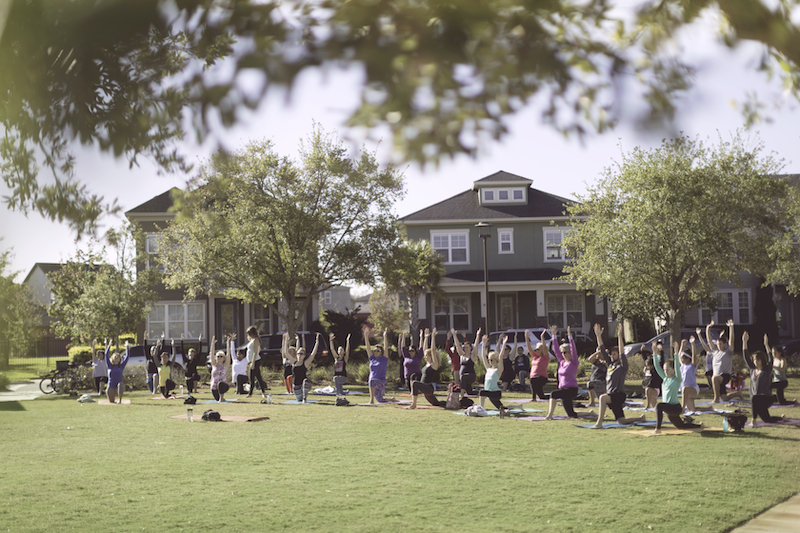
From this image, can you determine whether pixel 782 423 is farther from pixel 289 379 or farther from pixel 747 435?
pixel 289 379

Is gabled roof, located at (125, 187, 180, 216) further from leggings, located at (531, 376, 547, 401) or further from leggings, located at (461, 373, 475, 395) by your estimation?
leggings, located at (531, 376, 547, 401)

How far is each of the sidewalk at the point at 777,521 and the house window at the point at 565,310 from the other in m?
30.3

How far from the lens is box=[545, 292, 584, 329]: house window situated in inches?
1474

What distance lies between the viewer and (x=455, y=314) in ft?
125

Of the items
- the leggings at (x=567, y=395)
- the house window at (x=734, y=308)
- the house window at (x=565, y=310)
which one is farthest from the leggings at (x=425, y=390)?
the house window at (x=734, y=308)

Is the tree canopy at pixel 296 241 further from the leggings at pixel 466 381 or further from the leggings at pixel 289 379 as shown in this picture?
the leggings at pixel 466 381

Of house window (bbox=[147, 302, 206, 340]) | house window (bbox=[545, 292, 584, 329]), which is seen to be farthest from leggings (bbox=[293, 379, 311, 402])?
house window (bbox=[545, 292, 584, 329])

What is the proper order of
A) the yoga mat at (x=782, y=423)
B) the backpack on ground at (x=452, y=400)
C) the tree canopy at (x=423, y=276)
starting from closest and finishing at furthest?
1. the yoga mat at (x=782, y=423)
2. the backpack on ground at (x=452, y=400)
3. the tree canopy at (x=423, y=276)

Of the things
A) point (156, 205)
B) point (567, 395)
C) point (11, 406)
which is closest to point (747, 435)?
point (567, 395)

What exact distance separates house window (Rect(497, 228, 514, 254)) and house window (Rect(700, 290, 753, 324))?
35.5 feet

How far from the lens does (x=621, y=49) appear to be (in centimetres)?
217

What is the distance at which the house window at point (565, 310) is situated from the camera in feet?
123

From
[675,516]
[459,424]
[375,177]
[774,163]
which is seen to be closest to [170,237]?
[375,177]

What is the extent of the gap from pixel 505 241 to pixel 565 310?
16.4ft
